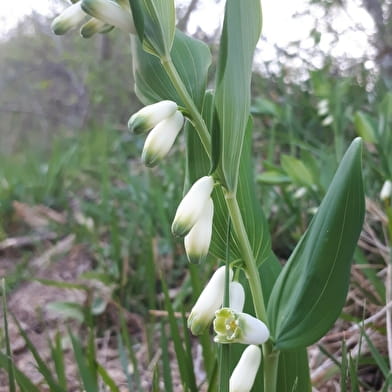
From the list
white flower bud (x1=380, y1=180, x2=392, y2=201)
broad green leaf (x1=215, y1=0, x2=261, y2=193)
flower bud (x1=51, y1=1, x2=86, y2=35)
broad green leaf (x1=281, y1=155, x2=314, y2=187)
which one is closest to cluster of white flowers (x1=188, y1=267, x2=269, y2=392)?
broad green leaf (x1=215, y1=0, x2=261, y2=193)

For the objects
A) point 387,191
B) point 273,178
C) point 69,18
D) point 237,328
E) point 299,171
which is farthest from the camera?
point 273,178

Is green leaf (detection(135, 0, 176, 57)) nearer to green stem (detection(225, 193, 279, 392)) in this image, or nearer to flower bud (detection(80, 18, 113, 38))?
flower bud (detection(80, 18, 113, 38))

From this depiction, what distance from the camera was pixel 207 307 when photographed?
1.62 ft

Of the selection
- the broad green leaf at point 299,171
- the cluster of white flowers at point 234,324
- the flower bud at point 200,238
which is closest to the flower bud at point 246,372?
the cluster of white flowers at point 234,324

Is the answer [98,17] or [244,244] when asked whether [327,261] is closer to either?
[244,244]

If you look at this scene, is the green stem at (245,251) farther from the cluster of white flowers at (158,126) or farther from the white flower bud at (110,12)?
the white flower bud at (110,12)

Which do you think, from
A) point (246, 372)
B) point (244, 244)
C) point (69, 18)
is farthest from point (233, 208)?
point (69, 18)

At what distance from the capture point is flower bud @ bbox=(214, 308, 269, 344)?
448 millimetres

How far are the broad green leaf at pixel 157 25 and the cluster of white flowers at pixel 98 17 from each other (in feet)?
0.07

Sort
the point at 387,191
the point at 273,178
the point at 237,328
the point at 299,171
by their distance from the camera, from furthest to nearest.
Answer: the point at 273,178, the point at 299,171, the point at 387,191, the point at 237,328

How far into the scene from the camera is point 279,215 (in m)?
1.61

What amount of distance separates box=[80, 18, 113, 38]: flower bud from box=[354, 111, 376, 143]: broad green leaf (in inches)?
37.7

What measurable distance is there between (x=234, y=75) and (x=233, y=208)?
0.13 m

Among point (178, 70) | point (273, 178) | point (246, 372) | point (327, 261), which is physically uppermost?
point (178, 70)
